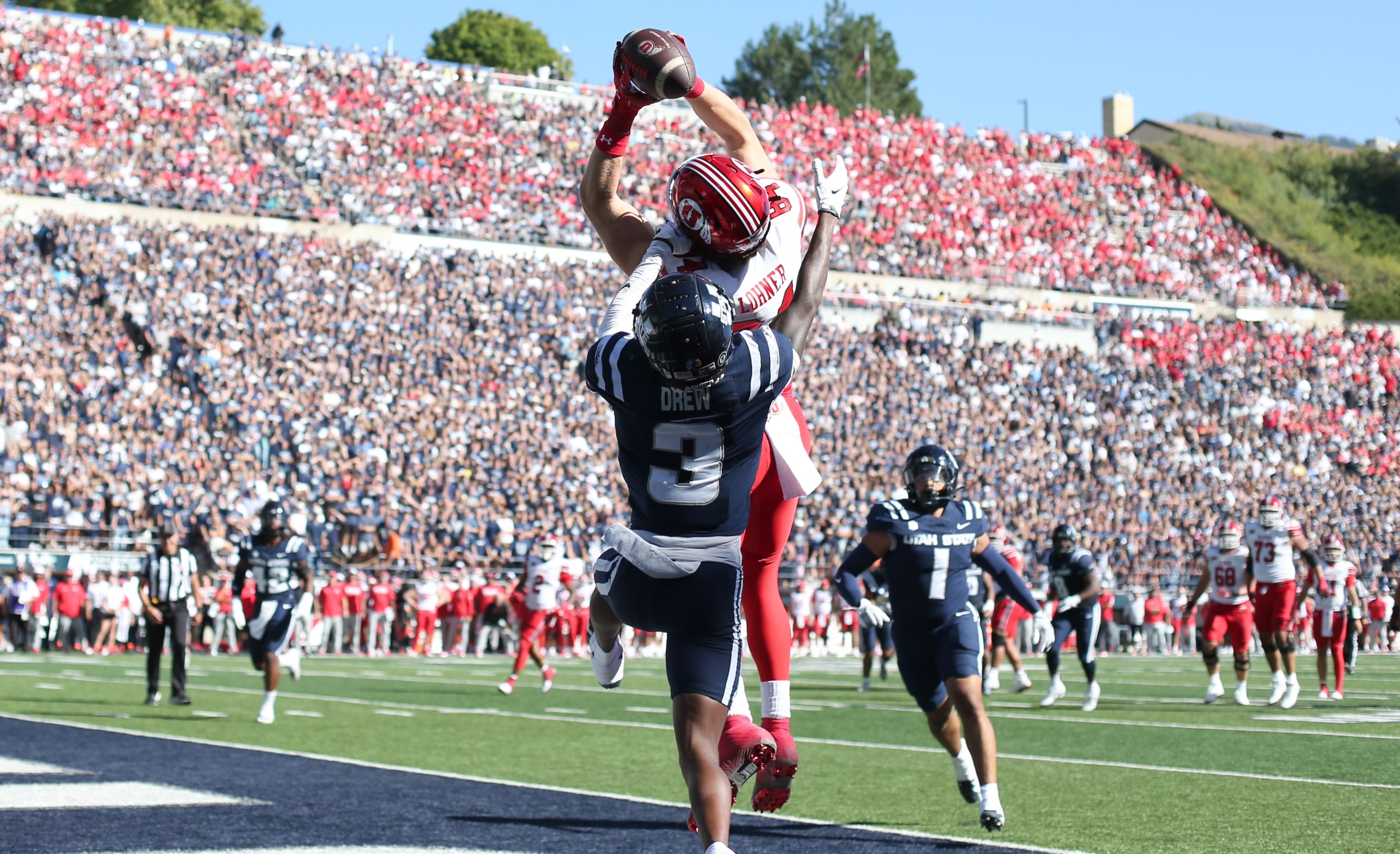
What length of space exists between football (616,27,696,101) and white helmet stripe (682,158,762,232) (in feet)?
0.87

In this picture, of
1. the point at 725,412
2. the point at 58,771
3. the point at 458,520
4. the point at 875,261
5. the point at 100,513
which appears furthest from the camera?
the point at 875,261

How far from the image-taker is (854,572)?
8258 mm

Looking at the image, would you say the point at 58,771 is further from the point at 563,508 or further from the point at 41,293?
the point at 41,293

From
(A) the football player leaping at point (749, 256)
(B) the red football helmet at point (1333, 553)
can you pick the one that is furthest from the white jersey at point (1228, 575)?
(A) the football player leaping at point (749, 256)

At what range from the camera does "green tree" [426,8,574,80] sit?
66.6 m

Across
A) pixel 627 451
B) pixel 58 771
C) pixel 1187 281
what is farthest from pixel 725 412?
pixel 1187 281

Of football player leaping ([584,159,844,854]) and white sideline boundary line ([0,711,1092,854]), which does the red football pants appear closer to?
football player leaping ([584,159,844,854])

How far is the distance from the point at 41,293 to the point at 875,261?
69.8 feet

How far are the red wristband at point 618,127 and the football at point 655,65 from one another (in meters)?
0.11

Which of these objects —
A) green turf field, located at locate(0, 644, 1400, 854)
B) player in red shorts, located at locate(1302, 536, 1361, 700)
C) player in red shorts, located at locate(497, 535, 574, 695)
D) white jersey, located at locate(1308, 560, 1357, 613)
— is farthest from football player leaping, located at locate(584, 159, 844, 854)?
white jersey, located at locate(1308, 560, 1357, 613)

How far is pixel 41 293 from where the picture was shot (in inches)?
1128

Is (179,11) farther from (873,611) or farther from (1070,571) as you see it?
(873,611)

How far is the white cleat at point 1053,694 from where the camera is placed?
15148mm

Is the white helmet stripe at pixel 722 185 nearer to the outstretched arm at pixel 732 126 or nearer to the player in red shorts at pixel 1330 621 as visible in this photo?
the outstretched arm at pixel 732 126
